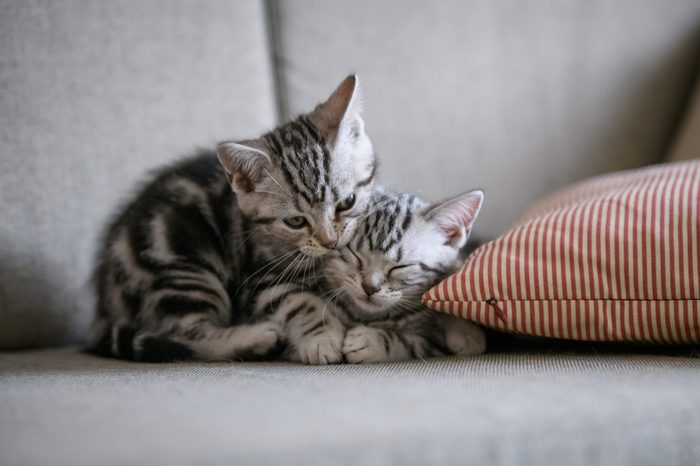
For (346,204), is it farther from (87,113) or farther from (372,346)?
(87,113)

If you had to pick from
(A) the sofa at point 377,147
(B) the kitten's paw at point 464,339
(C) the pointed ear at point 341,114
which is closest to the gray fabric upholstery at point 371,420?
(A) the sofa at point 377,147

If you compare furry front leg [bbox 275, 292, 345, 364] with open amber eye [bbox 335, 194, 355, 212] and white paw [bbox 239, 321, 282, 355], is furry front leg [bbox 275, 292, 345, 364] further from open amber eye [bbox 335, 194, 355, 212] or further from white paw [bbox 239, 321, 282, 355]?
open amber eye [bbox 335, 194, 355, 212]

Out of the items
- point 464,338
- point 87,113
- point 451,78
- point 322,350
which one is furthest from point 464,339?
point 87,113

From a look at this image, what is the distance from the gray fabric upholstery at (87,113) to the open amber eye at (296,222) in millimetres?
519

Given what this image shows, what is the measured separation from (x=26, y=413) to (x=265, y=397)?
1.01ft

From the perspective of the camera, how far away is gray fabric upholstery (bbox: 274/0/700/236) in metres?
1.75

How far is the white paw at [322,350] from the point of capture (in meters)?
1.09

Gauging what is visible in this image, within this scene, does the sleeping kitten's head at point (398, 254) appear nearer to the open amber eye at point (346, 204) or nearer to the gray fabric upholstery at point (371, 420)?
the open amber eye at point (346, 204)

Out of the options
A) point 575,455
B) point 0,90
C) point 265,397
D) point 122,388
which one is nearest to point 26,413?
point 122,388

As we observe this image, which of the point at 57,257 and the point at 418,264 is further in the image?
the point at 57,257

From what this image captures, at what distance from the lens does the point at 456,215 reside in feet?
4.02

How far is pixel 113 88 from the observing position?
62.0 inches

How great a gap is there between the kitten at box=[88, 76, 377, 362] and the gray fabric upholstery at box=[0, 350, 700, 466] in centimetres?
33

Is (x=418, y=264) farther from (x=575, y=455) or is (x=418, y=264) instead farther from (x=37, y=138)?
(x=37, y=138)
